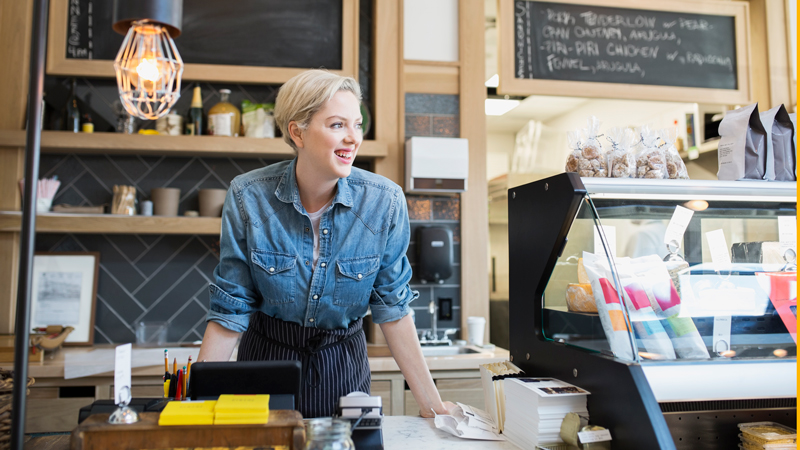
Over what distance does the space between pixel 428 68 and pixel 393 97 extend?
0.28 m

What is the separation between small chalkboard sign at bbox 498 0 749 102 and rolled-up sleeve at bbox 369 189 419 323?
81.7 inches

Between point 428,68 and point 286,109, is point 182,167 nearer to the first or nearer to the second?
point 428,68

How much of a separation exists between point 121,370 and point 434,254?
7.73 feet

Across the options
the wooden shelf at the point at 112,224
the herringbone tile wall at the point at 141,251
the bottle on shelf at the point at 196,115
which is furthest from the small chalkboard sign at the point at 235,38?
the wooden shelf at the point at 112,224

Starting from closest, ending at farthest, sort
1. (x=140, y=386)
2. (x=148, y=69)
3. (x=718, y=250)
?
(x=718, y=250) < (x=148, y=69) < (x=140, y=386)

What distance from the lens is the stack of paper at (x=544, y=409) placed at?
128 cm

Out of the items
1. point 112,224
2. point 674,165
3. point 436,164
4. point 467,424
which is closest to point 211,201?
point 112,224

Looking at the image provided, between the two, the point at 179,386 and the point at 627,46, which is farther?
the point at 627,46

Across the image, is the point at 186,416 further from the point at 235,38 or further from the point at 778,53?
the point at 778,53

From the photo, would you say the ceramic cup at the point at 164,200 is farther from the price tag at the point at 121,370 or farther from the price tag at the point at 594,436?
the price tag at the point at 594,436

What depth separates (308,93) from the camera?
1.54m

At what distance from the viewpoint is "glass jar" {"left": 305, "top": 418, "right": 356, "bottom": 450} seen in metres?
0.94

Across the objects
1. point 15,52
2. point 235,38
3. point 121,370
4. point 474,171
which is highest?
point 235,38

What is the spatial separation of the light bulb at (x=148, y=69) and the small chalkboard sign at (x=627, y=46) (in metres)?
1.95
